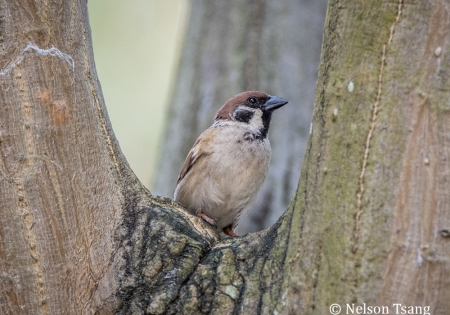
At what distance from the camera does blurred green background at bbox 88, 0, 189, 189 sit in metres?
7.96

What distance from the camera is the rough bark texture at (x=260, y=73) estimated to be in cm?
493

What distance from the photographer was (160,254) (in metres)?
2.33

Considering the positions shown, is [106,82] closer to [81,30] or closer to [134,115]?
[134,115]

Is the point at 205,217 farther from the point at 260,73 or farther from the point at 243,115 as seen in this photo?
the point at 260,73

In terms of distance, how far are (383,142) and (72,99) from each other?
1.21 m

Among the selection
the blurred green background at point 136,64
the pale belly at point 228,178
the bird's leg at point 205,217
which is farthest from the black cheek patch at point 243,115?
the blurred green background at point 136,64

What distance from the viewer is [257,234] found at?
241 cm

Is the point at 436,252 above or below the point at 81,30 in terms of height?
below

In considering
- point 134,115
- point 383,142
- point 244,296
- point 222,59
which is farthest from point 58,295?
point 134,115
